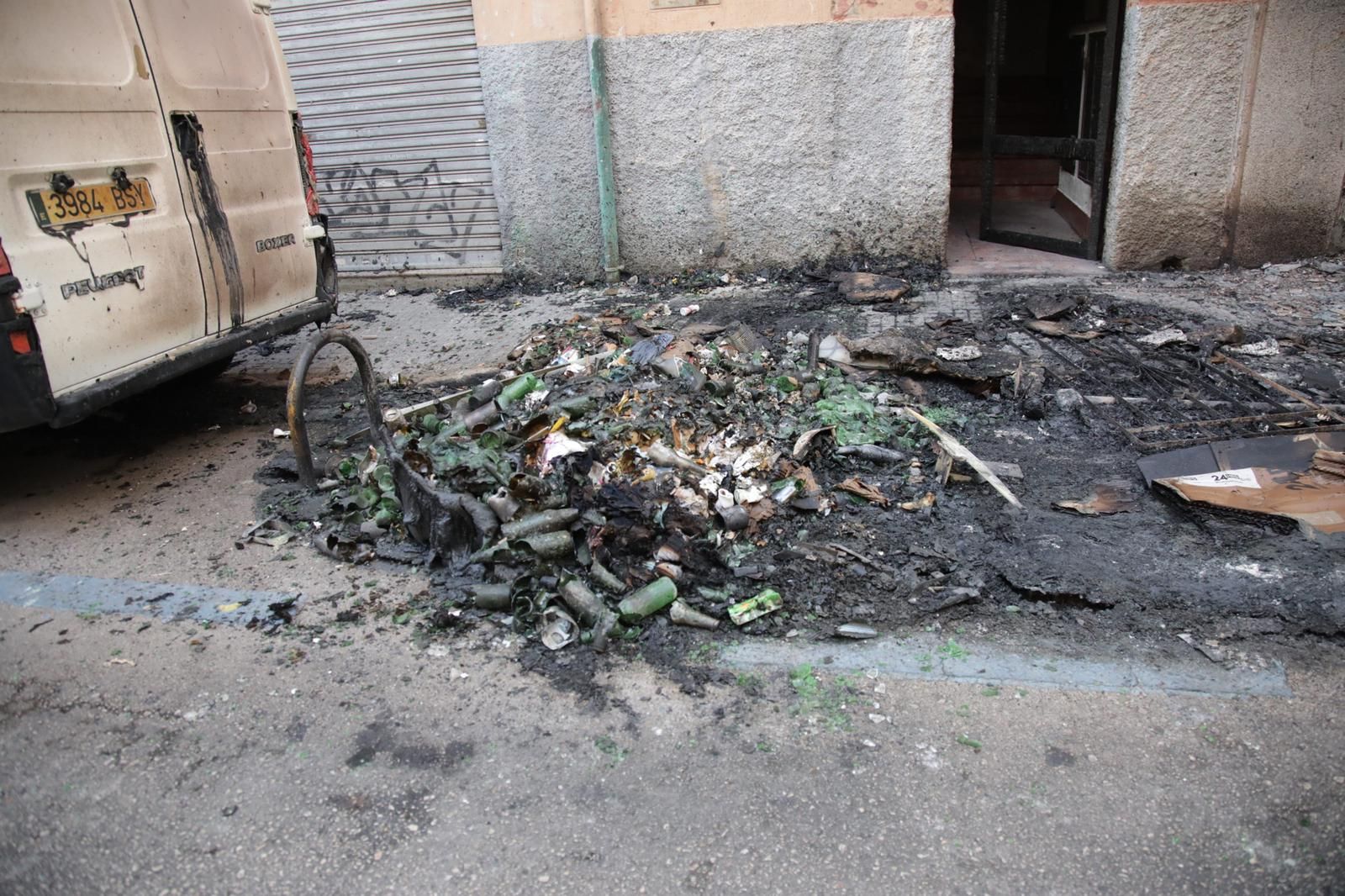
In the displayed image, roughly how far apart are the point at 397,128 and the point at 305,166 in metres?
2.63

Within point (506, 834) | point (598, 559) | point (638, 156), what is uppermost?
point (638, 156)

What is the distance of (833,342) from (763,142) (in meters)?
2.73

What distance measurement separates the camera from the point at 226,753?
284cm

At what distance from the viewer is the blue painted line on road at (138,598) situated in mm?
3623

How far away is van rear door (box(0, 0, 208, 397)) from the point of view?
3998 mm

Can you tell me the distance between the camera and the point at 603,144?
7773 millimetres

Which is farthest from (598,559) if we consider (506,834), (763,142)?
(763,142)

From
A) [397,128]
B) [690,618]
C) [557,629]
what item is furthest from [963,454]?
[397,128]

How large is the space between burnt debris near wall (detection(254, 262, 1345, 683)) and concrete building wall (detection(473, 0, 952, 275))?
2073mm

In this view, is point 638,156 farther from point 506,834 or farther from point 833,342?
point 506,834

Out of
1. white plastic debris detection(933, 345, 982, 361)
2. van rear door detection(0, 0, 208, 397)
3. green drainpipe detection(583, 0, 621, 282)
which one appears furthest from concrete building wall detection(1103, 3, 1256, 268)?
van rear door detection(0, 0, 208, 397)

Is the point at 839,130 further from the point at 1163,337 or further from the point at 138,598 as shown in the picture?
the point at 138,598

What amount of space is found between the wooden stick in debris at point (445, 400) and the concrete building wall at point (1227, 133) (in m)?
4.68

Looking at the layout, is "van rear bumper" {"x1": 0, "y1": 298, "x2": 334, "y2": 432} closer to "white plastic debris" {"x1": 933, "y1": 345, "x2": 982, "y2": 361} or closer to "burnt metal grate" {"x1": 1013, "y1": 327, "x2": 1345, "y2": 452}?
"white plastic debris" {"x1": 933, "y1": 345, "x2": 982, "y2": 361}
